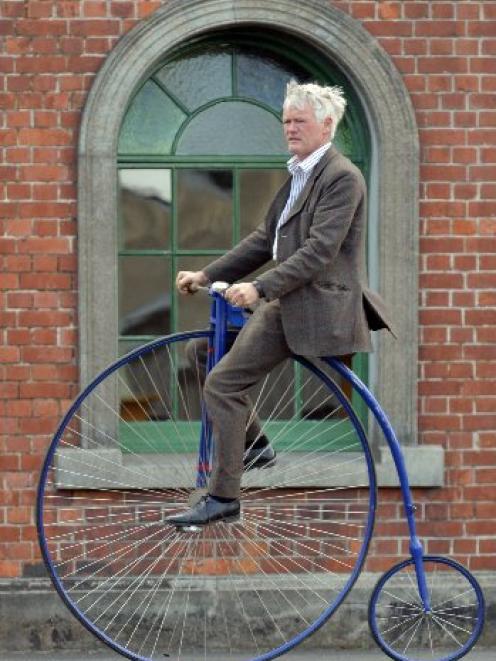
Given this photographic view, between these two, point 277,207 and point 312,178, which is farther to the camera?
point 277,207

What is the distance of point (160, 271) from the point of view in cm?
908

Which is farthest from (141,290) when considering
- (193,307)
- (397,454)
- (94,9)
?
(397,454)

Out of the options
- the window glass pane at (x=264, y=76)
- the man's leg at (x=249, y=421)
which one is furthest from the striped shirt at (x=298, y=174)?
the window glass pane at (x=264, y=76)

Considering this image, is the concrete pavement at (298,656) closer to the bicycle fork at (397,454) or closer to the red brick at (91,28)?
the bicycle fork at (397,454)

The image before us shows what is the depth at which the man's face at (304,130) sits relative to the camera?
7102 mm

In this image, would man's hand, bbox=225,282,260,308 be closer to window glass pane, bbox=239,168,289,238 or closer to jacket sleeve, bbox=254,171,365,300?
jacket sleeve, bbox=254,171,365,300

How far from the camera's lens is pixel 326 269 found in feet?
23.5

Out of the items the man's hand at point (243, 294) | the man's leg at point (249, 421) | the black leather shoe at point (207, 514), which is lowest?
the black leather shoe at point (207, 514)

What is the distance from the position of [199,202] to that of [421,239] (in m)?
1.10

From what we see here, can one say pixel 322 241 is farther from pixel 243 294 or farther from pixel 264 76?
Result: pixel 264 76

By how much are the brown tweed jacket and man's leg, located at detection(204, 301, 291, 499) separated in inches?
5.3

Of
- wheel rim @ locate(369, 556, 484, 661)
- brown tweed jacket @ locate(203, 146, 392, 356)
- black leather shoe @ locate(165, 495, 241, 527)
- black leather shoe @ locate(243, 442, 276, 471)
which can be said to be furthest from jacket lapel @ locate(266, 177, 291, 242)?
wheel rim @ locate(369, 556, 484, 661)

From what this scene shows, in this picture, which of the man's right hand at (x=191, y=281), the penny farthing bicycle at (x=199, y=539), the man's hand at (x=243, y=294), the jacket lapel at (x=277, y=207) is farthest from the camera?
the penny farthing bicycle at (x=199, y=539)

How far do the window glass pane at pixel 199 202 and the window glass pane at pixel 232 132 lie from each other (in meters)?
0.12
